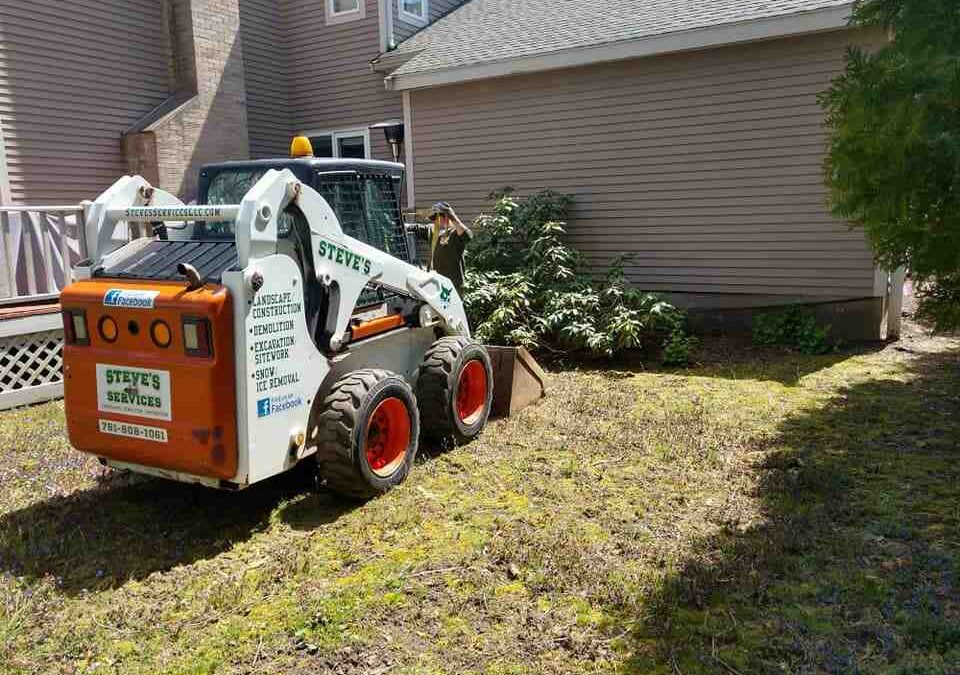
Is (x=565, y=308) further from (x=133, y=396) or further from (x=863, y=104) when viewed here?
(x=133, y=396)

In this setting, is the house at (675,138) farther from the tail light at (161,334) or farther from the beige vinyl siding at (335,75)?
the tail light at (161,334)

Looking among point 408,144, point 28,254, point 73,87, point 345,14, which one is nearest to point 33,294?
point 28,254

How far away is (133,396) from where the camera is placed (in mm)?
4207

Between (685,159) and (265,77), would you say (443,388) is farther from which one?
(265,77)

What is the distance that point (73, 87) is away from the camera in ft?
35.7

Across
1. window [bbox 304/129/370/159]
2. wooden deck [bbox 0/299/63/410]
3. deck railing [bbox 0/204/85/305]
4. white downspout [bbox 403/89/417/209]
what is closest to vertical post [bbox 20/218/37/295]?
deck railing [bbox 0/204/85/305]

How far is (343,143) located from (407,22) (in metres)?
2.48

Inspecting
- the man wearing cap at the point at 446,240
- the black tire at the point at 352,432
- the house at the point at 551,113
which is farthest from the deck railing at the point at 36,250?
the black tire at the point at 352,432

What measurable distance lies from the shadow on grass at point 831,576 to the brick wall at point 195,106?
392 inches

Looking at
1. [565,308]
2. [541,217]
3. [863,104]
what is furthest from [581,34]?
[863,104]

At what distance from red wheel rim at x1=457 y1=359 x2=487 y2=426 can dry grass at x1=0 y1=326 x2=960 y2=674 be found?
0.30 meters

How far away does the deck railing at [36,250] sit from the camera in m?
7.83

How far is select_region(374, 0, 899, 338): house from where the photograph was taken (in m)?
9.03

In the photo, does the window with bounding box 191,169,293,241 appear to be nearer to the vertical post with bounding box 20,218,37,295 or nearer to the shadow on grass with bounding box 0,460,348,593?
the shadow on grass with bounding box 0,460,348,593
